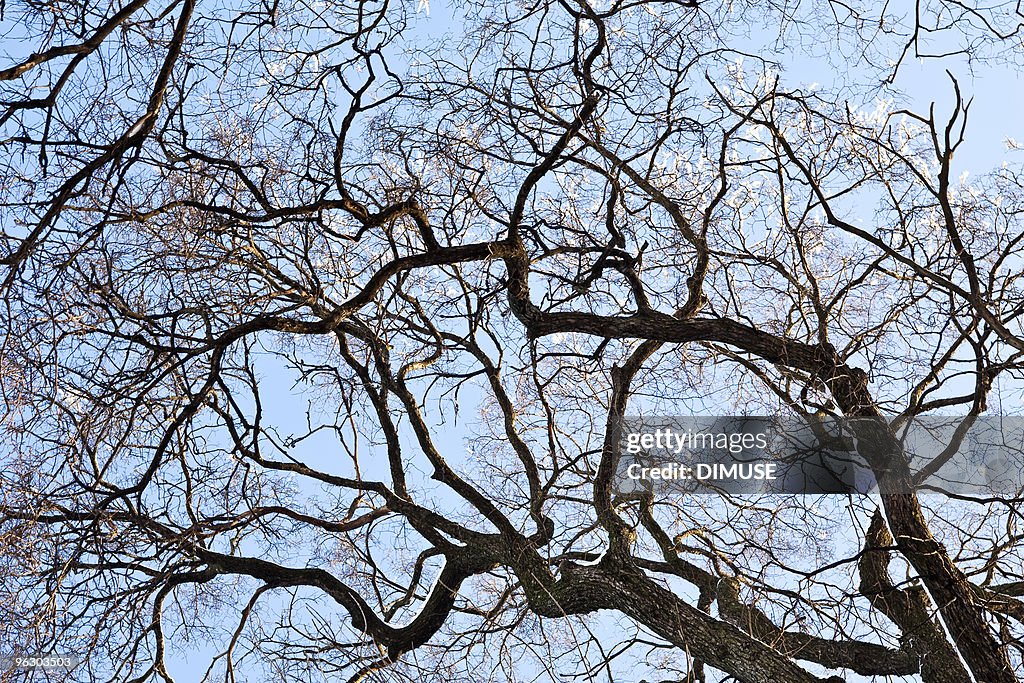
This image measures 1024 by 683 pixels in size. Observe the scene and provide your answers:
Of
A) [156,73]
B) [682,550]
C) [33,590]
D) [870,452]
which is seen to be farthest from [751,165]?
[33,590]

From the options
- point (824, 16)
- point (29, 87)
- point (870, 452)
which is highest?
point (824, 16)

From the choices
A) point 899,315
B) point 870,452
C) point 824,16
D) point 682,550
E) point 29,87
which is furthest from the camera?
point 682,550

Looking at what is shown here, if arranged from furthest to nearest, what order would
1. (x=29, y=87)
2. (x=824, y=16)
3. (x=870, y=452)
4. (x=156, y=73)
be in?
(x=870, y=452) < (x=824, y=16) < (x=156, y=73) < (x=29, y=87)

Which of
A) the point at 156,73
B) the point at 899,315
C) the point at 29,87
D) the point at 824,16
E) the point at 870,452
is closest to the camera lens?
the point at 29,87

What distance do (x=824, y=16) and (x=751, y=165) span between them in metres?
0.83

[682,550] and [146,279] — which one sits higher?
[146,279]

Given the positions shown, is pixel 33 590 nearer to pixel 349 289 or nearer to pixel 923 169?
pixel 349 289

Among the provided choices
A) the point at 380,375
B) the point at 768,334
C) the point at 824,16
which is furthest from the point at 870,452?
the point at 380,375

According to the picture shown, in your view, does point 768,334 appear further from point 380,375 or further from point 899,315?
point 380,375

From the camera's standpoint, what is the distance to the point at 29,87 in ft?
11.5

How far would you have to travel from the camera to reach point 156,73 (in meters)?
3.76

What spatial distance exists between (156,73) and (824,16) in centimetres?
263

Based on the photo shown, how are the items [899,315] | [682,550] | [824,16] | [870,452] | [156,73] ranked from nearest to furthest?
[156,73], [824,16], [870,452], [899,315], [682,550]

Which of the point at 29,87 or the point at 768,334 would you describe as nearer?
the point at 29,87
